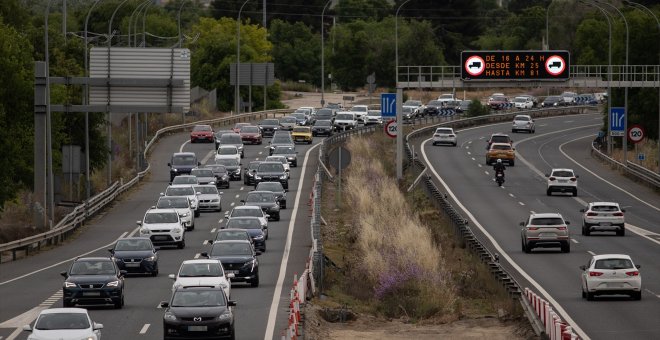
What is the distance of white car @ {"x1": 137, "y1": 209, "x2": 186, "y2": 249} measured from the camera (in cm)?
4816

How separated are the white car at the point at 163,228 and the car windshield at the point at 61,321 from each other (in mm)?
21928

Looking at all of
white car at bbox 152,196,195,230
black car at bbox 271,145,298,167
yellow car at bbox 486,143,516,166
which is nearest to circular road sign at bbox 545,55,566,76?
white car at bbox 152,196,195,230

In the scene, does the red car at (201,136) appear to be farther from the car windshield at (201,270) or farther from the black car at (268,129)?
the car windshield at (201,270)

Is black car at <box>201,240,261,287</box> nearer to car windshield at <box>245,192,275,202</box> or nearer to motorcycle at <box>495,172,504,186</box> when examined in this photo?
car windshield at <box>245,192,275,202</box>

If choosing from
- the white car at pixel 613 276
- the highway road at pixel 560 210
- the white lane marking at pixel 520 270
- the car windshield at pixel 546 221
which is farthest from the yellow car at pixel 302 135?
the white car at pixel 613 276

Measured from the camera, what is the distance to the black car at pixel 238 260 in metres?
37.6

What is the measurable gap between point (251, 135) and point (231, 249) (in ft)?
185

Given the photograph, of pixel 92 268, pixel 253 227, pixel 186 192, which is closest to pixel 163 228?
pixel 253 227

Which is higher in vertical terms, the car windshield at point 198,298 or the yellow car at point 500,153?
the car windshield at point 198,298

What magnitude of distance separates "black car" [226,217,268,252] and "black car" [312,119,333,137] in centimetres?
5378

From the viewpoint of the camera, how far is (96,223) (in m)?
60.1

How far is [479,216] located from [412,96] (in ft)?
308

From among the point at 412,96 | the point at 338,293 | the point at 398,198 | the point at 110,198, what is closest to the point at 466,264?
the point at 338,293

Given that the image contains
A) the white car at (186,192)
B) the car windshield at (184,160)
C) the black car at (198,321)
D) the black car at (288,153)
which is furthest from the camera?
the black car at (288,153)
